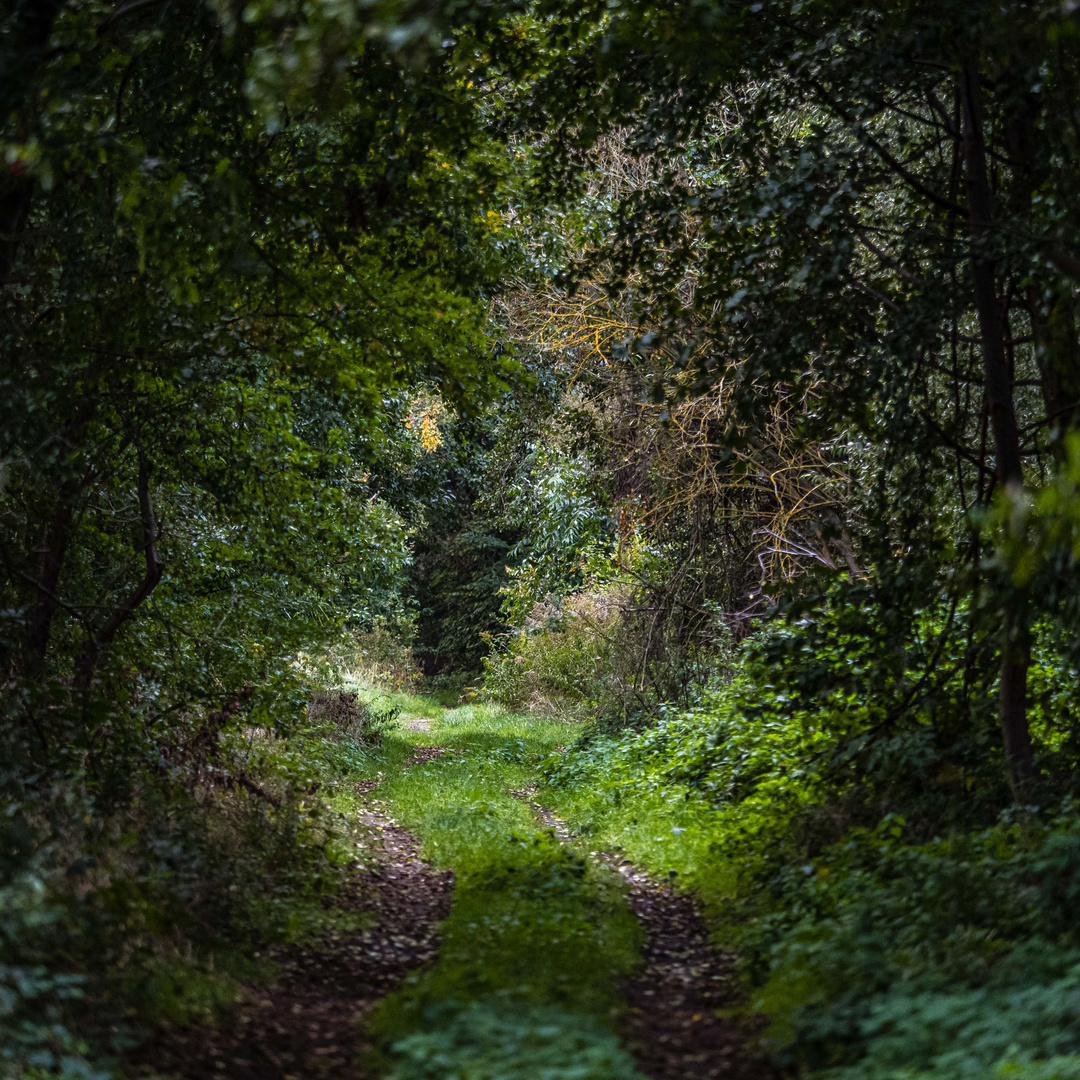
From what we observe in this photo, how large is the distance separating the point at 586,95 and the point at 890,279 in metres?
2.59

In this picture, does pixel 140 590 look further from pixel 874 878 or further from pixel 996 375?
pixel 996 375

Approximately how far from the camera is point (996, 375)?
263 inches

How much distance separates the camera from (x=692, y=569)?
1455 cm

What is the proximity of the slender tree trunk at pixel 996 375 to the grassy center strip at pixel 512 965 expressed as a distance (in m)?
2.69

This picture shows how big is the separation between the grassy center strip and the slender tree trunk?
2690 mm

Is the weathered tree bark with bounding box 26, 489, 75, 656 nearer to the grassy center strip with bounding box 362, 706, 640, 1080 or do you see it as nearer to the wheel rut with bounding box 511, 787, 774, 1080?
the grassy center strip with bounding box 362, 706, 640, 1080

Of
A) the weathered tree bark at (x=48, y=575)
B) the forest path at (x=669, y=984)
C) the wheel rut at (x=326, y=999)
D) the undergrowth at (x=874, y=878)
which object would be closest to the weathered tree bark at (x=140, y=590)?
the weathered tree bark at (x=48, y=575)

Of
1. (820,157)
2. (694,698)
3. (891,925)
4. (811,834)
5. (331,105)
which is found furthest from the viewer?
(694,698)

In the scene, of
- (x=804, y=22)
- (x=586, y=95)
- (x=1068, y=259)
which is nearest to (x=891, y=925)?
(x=1068, y=259)

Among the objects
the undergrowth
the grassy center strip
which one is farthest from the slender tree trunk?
the grassy center strip

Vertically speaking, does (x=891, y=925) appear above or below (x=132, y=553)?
below

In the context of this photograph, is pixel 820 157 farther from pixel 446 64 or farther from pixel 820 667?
pixel 820 667

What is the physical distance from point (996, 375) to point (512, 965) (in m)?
4.71

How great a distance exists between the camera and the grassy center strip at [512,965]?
4156 mm
